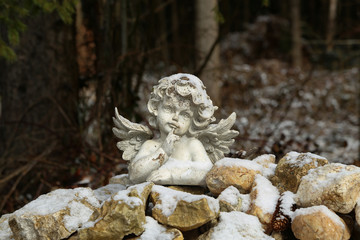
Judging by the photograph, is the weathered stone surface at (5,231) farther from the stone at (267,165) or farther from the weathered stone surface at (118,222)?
the stone at (267,165)

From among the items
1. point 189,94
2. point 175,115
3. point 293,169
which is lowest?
point 293,169

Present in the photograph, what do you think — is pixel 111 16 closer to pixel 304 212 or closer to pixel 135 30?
pixel 135 30

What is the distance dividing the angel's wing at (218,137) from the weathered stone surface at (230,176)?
269 mm

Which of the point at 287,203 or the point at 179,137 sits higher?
the point at 179,137

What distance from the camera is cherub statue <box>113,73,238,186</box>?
2781mm

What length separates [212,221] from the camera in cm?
246

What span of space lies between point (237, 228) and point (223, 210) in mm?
198

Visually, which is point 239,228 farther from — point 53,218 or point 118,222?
point 53,218

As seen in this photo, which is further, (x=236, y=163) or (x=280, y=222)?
(x=236, y=163)

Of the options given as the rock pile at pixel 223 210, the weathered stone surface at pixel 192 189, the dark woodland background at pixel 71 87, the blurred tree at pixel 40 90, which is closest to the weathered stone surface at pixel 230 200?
the rock pile at pixel 223 210

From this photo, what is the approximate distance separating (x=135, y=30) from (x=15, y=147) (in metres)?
2.20

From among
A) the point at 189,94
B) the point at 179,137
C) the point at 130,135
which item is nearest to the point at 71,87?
the point at 130,135

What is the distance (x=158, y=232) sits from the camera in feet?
7.77

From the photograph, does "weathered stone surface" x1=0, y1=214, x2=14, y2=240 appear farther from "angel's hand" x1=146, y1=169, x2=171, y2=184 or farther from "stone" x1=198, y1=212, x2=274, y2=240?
"stone" x1=198, y1=212, x2=274, y2=240
